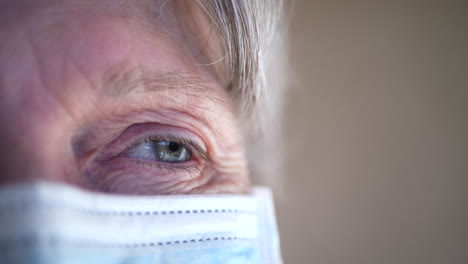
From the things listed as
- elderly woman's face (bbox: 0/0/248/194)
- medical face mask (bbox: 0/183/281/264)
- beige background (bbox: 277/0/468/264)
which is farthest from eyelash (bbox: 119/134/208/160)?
beige background (bbox: 277/0/468/264)

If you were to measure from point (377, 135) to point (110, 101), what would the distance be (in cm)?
121

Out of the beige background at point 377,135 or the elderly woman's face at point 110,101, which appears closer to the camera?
the elderly woman's face at point 110,101

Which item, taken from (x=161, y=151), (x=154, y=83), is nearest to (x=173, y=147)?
(x=161, y=151)

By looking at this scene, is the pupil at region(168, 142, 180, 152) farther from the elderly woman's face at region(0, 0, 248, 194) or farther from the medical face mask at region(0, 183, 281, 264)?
the medical face mask at region(0, 183, 281, 264)

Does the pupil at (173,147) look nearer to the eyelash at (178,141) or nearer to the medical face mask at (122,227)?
the eyelash at (178,141)

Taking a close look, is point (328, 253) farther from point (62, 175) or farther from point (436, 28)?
point (62, 175)

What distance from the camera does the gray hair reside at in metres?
0.61

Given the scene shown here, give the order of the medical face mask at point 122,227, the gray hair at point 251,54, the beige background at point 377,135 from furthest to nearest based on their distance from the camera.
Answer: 1. the beige background at point 377,135
2. the gray hair at point 251,54
3. the medical face mask at point 122,227

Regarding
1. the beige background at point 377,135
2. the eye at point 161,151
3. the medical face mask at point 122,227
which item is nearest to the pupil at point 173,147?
the eye at point 161,151

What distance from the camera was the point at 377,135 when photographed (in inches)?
56.2

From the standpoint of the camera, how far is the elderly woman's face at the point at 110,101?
0.43 meters

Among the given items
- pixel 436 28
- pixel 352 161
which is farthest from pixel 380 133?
pixel 436 28

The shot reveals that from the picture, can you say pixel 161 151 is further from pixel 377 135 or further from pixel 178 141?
pixel 377 135

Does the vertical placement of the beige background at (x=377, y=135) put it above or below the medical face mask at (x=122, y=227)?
above
